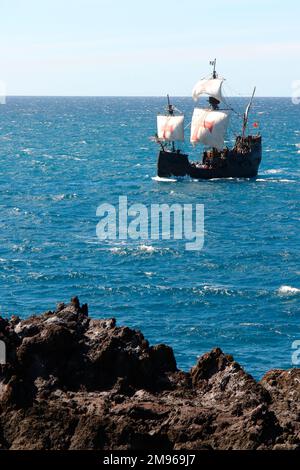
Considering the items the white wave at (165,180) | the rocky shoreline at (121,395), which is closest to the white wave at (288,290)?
the rocky shoreline at (121,395)

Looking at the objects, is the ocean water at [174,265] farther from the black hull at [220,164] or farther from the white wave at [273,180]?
the black hull at [220,164]

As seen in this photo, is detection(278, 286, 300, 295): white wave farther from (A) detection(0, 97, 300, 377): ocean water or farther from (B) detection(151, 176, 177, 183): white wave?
(B) detection(151, 176, 177, 183): white wave

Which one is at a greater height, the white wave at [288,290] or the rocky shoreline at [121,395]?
the rocky shoreline at [121,395]

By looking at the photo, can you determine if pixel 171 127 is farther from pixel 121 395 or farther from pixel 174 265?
pixel 121 395

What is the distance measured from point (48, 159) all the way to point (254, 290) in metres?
102

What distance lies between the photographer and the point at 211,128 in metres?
139

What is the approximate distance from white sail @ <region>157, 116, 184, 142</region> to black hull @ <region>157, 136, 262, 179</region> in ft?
24.5

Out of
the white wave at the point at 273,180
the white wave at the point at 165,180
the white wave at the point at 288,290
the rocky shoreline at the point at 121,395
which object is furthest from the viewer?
the white wave at the point at 273,180

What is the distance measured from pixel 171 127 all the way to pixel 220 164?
11864 millimetres

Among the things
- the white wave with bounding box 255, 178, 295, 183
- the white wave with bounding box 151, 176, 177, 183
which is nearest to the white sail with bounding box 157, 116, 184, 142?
the white wave with bounding box 151, 176, 177, 183

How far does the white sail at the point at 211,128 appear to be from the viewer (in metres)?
139
